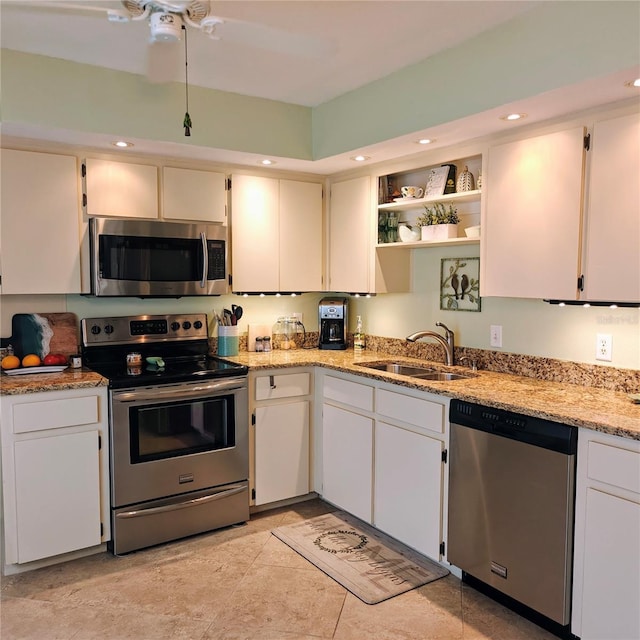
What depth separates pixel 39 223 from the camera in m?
2.96

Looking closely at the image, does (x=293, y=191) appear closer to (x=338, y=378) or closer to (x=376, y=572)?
(x=338, y=378)

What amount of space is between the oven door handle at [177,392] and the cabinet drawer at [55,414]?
0.13 meters

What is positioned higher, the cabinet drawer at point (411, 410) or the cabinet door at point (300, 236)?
the cabinet door at point (300, 236)

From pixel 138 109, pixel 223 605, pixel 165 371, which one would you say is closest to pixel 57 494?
pixel 165 371

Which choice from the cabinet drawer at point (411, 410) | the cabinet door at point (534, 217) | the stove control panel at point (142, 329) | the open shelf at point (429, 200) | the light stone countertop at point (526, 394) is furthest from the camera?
the stove control panel at point (142, 329)

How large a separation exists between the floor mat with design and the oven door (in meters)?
0.49

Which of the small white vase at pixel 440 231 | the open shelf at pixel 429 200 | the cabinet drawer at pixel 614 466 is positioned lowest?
the cabinet drawer at pixel 614 466

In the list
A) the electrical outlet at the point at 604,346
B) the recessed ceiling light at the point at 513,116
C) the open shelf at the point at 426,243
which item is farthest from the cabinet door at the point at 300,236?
the electrical outlet at the point at 604,346

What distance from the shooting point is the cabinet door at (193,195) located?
131 inches

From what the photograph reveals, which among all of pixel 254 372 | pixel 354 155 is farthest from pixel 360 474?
pixel 354 155

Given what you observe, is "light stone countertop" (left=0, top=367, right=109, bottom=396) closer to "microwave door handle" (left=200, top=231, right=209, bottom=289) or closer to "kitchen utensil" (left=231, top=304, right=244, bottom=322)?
"microwave door handle" (left=200, top=231, right=209, bottom=289)

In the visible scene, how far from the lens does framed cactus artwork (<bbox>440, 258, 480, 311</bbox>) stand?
3236 millimetres

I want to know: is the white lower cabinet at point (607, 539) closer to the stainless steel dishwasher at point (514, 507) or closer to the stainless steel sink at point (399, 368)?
the stainless steel dishwasher at point (514, 507)

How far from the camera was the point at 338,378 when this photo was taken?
3.30 metres
